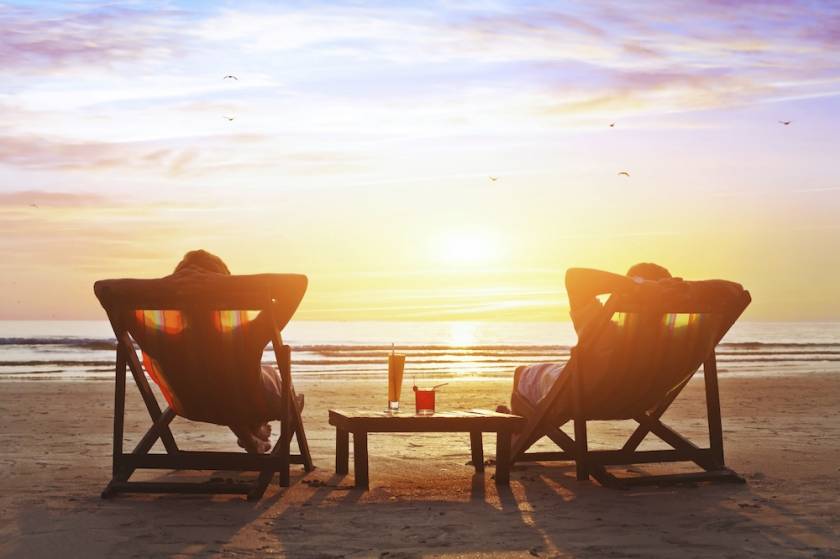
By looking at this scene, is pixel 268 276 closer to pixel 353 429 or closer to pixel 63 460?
pixel 353 429

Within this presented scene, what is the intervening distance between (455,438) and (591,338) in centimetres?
287

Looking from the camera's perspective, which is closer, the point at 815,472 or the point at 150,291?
the point at 150,291

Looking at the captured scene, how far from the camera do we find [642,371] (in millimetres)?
6543

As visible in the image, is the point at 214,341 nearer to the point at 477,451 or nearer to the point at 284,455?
the point at 284,455

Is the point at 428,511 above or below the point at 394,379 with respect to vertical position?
below

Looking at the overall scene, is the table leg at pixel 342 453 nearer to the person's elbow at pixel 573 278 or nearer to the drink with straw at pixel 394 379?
the drink with straw at pixel 394 379

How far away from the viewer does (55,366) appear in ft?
81.4

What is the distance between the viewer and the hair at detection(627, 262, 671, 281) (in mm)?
6797

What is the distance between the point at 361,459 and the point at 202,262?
1602 mm

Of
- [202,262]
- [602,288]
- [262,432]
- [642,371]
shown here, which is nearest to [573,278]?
[602,288]

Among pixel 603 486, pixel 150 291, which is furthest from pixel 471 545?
pixel 150 291

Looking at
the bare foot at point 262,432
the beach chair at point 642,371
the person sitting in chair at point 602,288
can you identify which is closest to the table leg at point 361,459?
the bare foot at point 262,432

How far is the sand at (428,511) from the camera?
15.5 feet

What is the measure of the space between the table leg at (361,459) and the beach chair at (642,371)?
123cm
